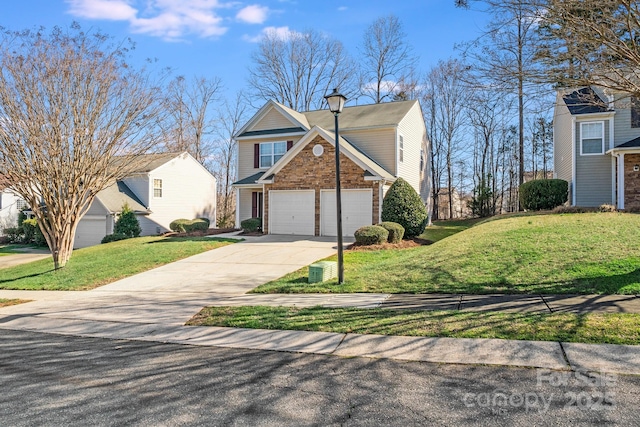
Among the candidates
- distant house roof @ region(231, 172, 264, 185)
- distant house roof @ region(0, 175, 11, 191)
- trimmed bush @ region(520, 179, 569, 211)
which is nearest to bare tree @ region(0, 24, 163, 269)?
distant house roof @ region(0, 175, 11, 191)

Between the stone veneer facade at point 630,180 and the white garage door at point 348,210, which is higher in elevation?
the stone veneer facade at point 630,180

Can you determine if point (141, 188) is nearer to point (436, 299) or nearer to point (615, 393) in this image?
point (436, 299)

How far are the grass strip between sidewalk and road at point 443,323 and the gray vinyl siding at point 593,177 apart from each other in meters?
16.2

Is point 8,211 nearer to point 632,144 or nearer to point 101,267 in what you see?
point 101,267

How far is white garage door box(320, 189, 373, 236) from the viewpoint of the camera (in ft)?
61.8

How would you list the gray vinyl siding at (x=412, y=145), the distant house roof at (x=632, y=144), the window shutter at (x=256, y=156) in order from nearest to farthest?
the distant house roof at (x=632, y=144)
the gray vinyl siding at (x=412, y=145)
the window shutter at (x=256, y=156)

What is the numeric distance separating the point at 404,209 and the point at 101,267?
11598 millimetres

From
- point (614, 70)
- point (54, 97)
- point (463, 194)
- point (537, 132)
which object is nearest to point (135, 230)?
point (54, 97)

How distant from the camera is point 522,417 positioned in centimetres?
341

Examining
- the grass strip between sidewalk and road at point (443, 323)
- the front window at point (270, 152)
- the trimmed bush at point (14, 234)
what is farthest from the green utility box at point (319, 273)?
the trimmed bush at point (14, 234)

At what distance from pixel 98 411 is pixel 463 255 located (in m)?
8.62

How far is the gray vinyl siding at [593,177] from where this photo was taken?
1914cm

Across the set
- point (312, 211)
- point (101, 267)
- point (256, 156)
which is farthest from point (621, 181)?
point (101, 267)

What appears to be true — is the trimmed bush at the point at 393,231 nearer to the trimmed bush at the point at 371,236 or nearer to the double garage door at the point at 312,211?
the trimmed bush at the point at 371,236
